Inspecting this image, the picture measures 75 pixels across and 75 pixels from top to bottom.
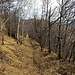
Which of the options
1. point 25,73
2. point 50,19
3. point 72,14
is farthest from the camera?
point 50,19

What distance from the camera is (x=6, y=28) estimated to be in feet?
145

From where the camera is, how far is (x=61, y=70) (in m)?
17.2

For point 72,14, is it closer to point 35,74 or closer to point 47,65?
point 47,65

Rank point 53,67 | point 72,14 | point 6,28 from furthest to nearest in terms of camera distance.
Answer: point 6,28, point 72,14, point 53,67

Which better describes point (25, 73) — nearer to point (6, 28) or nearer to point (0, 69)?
point (0, 69)

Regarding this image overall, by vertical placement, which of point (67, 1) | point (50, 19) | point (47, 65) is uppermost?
point (67, 1)

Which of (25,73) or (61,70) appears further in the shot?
(61,70)

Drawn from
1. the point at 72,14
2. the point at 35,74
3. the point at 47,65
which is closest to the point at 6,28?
the point at 72,14

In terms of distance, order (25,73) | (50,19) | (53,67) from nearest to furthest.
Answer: (25,73)
(53,67)
(50,19)

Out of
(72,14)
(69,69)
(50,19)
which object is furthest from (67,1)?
(69,69)

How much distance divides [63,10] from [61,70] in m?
7.40

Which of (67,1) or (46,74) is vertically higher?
(67,1)

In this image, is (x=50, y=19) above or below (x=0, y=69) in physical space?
above

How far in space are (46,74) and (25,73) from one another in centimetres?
175
